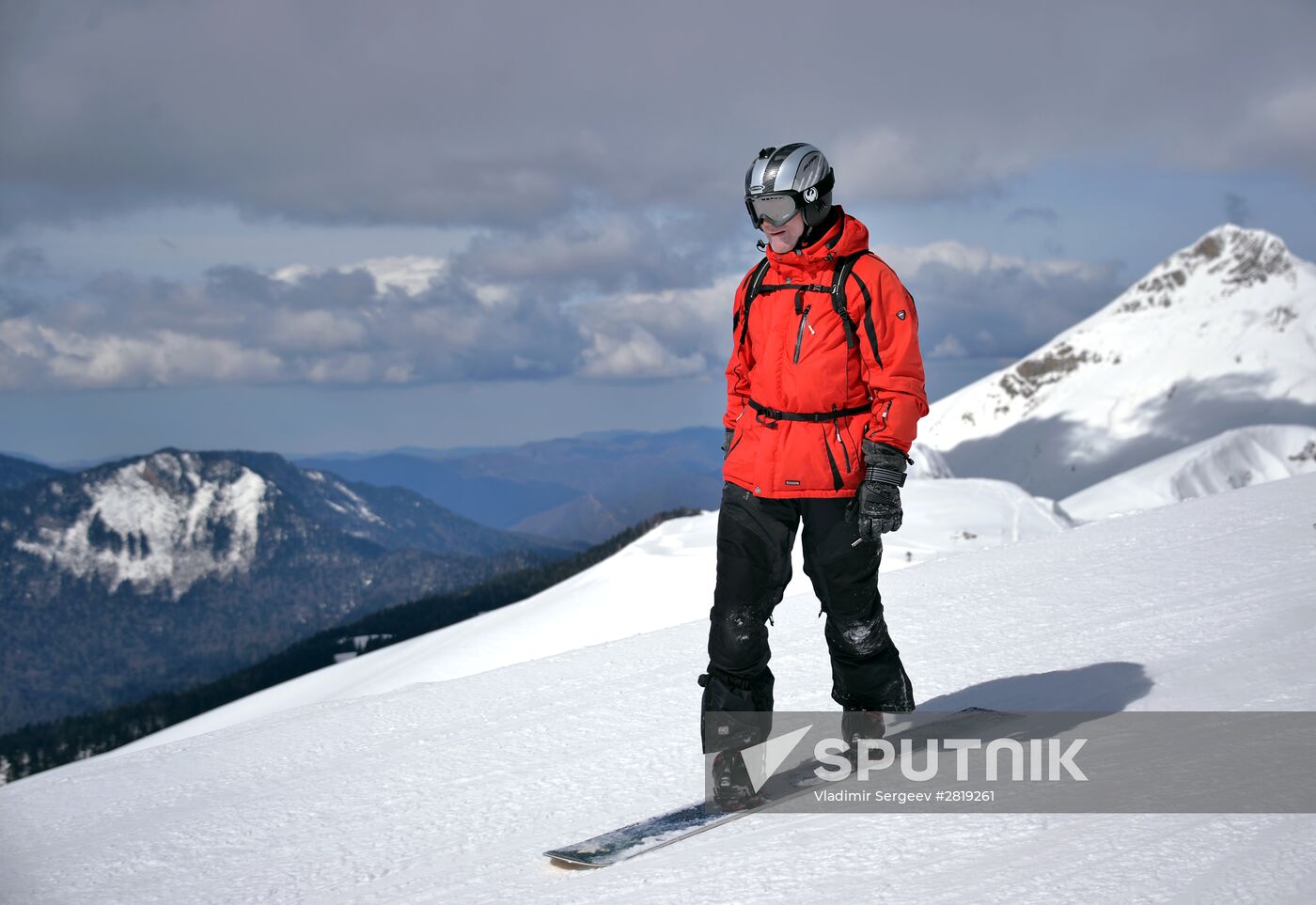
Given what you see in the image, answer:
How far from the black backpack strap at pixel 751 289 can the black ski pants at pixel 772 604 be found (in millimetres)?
824

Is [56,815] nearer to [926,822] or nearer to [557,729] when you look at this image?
[557,729]

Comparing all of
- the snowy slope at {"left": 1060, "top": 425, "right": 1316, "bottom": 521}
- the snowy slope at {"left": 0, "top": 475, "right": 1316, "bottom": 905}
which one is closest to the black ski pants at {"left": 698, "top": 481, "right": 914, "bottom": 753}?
the snowy slope at {"left": 0, "top": 475, "right": 1316, "bottom": 905}

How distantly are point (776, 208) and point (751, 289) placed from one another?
0.47 meters

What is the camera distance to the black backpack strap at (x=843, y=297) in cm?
523

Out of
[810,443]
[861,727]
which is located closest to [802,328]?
[810,443]

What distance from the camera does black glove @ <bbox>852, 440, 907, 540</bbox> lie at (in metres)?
5.18

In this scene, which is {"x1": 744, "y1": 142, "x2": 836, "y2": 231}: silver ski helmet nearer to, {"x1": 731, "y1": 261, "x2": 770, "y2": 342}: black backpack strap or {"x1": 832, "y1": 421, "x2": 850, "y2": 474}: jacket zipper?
{"x1": 731, "y1": 261, "x2": 770, "y2": 342}: black backpack strap

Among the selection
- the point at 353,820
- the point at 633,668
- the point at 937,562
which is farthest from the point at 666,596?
the point at 353,820

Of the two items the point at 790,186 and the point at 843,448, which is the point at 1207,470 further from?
the point at 790,186

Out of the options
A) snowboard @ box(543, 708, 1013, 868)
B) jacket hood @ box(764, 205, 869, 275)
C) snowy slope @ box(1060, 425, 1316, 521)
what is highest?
snowy slope @ box(1060, 425, 1316, 521)

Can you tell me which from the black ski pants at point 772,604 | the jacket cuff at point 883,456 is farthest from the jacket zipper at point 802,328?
the black ski pants at point 772,604

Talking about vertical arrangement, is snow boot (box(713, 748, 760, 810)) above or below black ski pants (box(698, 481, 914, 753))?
below

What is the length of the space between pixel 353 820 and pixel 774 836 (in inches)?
106

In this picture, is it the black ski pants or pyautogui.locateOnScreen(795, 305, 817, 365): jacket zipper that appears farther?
the black ski pants
